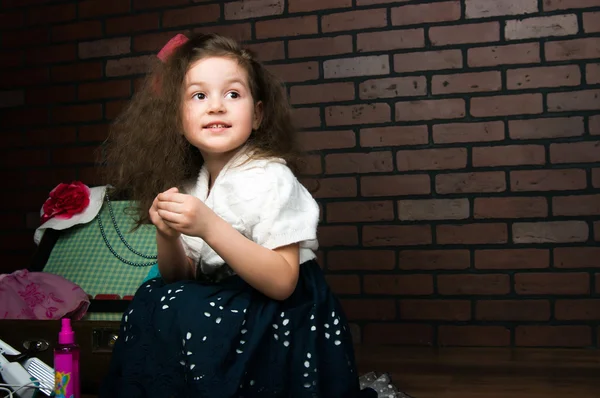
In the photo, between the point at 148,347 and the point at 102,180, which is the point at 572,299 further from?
the point at 102,180

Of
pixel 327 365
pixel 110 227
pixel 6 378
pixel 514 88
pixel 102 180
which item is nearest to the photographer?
pixel 327 365

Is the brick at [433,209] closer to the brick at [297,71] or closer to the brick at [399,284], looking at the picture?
the brick at [399,284]

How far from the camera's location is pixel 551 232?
2.35 m

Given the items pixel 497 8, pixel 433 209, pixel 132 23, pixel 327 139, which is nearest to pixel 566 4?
pixel 497 8

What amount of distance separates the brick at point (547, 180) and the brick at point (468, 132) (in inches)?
5.7

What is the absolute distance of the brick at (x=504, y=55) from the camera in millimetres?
2346

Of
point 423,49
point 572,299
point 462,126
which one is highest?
point 423,49

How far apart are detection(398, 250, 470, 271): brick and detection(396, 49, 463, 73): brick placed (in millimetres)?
635

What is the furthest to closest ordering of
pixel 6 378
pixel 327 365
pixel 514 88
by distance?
pixel 514 88
pixel 6 378
pixel 327 365

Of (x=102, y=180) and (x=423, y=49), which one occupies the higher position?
(x=423, y=49)

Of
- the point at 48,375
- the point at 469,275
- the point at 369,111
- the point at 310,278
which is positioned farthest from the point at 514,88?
the point at 48,375

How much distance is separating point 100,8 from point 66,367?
1798 millimetres

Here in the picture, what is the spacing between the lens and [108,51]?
110 inches

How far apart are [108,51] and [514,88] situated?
61.2 inches
